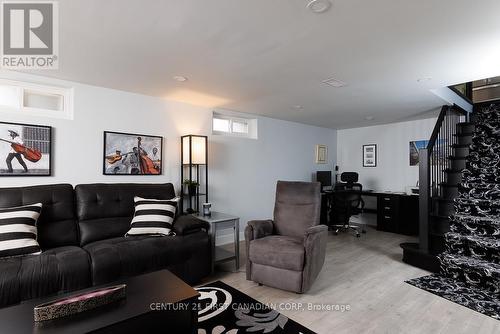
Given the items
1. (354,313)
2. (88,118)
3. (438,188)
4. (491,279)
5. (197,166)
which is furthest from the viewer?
(197,166)

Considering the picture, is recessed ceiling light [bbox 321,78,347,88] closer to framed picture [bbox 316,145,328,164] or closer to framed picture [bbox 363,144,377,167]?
framed picture [bbox 316,145,328,164]

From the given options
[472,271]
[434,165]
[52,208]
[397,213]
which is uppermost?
[434,165]

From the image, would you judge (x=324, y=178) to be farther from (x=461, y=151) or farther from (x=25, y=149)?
(x=25, y=149)

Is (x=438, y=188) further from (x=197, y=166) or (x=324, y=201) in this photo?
(x=197, y=166)

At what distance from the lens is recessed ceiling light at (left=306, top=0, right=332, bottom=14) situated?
5.34ft

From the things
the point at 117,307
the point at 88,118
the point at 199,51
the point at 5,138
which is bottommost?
the point at 117,307

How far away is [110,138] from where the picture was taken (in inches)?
129

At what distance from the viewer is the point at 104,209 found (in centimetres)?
287

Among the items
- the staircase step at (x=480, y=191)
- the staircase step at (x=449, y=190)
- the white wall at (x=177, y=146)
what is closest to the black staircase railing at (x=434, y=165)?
the staircase step at (x=449, y=190)

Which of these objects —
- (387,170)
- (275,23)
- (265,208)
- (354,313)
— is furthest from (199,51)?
(387,170)

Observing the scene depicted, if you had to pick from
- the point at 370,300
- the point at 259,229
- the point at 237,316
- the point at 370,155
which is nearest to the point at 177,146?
the point at 259,229

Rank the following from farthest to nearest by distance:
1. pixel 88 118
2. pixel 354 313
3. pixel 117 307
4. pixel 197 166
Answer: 1. pixel 197 166
2. pixel 88 118
3. pixel 354 313
4. pixel 117 307

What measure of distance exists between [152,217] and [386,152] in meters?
5.08

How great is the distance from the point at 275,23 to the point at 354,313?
2431mm
